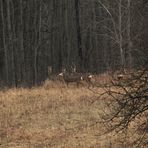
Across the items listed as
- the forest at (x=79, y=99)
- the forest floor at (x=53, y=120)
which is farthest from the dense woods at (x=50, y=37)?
the forest floor at (x=53, y=120)

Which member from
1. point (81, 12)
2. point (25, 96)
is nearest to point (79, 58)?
point (81, 12)

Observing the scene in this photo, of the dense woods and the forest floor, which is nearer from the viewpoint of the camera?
the forest floor

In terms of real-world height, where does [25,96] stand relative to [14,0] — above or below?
below

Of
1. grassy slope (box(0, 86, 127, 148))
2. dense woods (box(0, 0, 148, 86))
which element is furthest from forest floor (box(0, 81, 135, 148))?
dense woods (box(0, 0, 148, 86))

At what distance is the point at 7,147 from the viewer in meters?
11.9

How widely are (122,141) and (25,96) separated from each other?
792cm

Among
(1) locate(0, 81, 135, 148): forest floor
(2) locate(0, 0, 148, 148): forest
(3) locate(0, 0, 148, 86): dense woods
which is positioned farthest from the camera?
(3) locate(0, 0, 148, 86): dense woods

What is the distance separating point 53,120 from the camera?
14.7 metres

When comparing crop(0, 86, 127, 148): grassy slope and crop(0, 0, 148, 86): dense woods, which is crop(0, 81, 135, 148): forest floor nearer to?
crop(0, 86, 127, 148): grassy slope

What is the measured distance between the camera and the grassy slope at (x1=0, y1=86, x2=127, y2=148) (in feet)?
39.5

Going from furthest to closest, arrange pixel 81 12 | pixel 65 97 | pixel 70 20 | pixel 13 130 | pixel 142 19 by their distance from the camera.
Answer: pixel 81 12
pixel 70 20
pixel 65 97
pixel 13 130
pixel 142 19

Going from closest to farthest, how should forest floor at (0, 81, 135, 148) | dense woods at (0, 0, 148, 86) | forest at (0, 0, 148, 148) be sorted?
1. forest at (0, 0, 148, 148)
2. forest floor at (0, 81, 135, 148)
3. dense woods at (0, 0, 148, 86)

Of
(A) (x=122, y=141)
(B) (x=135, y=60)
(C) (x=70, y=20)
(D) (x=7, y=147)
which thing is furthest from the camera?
(C) (x=70, y=20)

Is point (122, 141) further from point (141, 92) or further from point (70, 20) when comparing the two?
point (70, 20)
